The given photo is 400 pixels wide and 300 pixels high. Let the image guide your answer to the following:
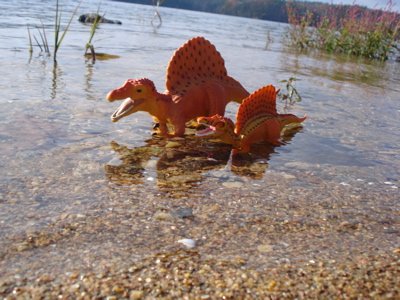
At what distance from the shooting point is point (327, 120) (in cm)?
489

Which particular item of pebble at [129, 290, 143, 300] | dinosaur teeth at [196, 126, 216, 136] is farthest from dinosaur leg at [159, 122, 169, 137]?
pebble at [129, 290, 143, 300]

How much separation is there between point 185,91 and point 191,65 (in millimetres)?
254

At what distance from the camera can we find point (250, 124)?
11.0 ft

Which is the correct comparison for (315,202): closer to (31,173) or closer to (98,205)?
(98,205)

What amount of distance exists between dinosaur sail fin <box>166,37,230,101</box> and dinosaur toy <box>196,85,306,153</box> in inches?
17.6

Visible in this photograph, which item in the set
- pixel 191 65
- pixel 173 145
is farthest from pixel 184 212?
pixel 191 65

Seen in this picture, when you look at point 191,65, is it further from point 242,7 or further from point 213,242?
point 242,7

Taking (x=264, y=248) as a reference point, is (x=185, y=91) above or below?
above

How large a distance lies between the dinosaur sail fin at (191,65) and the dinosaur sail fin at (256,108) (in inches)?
19.8

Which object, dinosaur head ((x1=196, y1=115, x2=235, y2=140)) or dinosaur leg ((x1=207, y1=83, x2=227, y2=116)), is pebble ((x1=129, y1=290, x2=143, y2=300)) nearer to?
dinosaur head ((x1=196, y1=115, x2=235, y2=140))

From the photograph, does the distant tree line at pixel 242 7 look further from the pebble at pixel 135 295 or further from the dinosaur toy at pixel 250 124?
the pebble at pixel 135 295

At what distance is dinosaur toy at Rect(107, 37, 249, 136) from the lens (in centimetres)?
326

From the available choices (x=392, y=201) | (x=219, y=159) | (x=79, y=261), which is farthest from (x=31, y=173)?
(x=392, y=201)

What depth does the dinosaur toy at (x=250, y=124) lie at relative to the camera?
313cm
